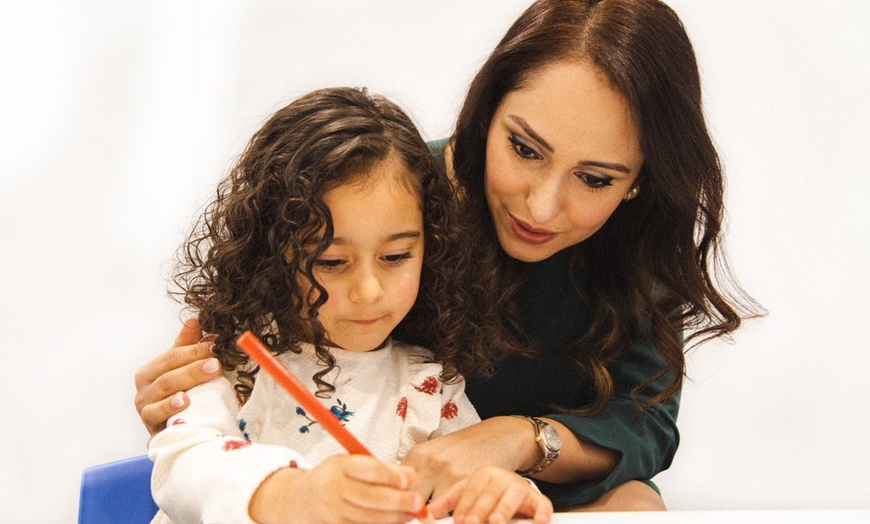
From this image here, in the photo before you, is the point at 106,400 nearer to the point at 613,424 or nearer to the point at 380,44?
the point at 380,44

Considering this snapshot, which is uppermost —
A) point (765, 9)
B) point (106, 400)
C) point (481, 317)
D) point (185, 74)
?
point (765, 9)

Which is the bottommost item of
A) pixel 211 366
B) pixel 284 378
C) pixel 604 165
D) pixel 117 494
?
pixel 117 494

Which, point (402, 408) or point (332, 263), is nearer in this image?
point (332, 263)

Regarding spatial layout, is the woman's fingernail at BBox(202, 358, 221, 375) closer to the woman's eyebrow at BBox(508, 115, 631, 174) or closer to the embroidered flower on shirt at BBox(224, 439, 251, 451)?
the embroidered flower on shirt at BBox(224, 439, 251, 451)

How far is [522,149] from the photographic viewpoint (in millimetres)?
1038

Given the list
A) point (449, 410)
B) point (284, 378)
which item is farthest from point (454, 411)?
point (284, 378)

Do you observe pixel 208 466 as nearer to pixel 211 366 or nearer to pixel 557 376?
pixel 211 366

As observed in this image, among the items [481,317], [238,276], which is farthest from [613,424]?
[238,276]

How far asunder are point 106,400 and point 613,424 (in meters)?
0.98

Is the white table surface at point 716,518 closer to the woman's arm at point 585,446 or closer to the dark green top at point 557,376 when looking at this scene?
the woman's arm at point 585,446

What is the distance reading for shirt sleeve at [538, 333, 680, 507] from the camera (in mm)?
1129

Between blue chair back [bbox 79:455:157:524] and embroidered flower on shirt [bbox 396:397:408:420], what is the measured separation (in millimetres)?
329

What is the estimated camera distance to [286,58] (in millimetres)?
1734

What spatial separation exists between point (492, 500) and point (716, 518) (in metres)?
0.20
